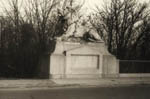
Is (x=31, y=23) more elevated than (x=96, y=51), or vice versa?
(x=31, y=23)

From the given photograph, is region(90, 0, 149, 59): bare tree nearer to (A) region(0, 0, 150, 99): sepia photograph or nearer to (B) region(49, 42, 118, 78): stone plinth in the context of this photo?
(A) region(0, 0, 150, 99): sepia photograph

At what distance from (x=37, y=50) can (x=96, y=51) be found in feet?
22.7

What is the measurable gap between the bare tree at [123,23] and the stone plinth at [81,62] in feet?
38.9

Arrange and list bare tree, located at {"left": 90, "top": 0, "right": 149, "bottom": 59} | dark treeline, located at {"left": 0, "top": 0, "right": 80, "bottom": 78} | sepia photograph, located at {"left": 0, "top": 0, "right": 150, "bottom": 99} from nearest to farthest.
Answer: sepia photograph, located at {"left": 0, "top": 0, "right": 150, "bottom": 99}, dark treeline, located at {"left": 0, "top": 0, "right": 80, "bottom": 78}, bare tree, located at {"left": 90, "top": 0, "right": 149, "bottom": 59}

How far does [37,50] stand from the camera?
2330 cm

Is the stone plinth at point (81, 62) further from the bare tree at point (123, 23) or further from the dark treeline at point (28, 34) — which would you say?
the bare tree at point (123, 23)

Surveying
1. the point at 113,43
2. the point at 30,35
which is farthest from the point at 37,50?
the point at 113,43

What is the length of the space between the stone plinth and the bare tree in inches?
467

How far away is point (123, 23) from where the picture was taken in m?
31.9

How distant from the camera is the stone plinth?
701 inches

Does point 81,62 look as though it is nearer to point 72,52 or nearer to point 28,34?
point 72,52

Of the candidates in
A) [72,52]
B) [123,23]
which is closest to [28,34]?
[72,52]

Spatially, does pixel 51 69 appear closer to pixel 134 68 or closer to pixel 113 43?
pixel 134 68

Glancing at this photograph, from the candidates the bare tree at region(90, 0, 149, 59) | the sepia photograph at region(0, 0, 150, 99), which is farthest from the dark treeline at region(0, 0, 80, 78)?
the bare tree at region(90, 0, 149, 59)
